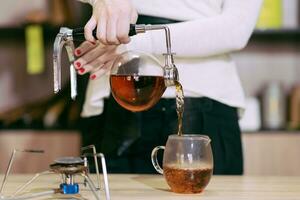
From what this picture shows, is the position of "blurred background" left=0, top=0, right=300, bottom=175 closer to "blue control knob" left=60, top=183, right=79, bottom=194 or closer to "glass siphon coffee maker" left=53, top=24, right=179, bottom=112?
"glass siphon coffee maker" left=53, top=24, right=179, bottom=112

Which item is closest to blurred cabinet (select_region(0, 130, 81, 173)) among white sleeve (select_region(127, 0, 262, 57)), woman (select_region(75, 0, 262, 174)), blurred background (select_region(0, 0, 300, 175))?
blurred background (select_region(0, 0, 300, 175))

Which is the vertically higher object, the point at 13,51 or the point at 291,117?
the point at 13,51

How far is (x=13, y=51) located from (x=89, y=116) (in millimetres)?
1381

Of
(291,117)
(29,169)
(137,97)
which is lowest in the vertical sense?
(29,169)

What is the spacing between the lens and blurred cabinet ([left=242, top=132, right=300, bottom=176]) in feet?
8.49

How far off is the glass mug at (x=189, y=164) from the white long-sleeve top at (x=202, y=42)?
1.18 feet

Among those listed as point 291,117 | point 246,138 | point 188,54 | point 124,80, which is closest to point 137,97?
point 124,80

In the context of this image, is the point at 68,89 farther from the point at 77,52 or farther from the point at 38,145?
the point at 77,52

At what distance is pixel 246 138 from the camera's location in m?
2.58

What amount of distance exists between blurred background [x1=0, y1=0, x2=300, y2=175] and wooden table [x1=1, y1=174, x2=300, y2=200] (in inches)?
41.7

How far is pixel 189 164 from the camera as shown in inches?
43.5

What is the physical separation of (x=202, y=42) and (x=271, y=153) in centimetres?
127

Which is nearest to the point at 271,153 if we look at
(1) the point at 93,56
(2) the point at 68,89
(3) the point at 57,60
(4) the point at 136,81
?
(2) the point at 68,89

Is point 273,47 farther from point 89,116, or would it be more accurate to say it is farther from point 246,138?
point 89,116
